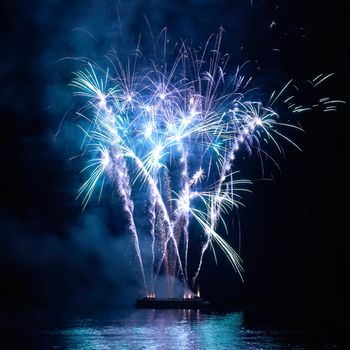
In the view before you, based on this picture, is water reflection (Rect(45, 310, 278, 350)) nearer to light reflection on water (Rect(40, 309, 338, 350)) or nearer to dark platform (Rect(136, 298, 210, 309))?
light reflection on water (Rect(40, 309, 338, 350))

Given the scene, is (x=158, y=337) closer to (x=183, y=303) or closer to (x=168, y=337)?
(x=168, y=337)

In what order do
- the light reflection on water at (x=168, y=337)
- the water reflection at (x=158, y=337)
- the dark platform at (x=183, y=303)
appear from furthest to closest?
the dark platform at (x=183, y=303)
the water reflection at (x=158, y=337)
the light reflection on water at (x=168, y=337)

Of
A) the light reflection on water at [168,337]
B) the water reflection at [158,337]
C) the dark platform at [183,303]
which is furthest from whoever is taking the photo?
the dark platform at [183,303]

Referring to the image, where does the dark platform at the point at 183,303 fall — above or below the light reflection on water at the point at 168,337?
above

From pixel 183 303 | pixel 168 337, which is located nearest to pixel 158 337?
pixel 168 337

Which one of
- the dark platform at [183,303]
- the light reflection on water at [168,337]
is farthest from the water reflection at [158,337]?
the dark platform at [183,303]

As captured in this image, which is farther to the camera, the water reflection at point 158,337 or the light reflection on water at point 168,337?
the water reflection at point 158,337

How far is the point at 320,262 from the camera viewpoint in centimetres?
5225

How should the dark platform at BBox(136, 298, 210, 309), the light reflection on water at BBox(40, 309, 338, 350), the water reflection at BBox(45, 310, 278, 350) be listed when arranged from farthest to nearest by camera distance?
the dark platform at BBox(136, 298, 210, 309) → the water reflection at BBox(45, 310, 278, 350) → the light reflection on water at BBox(40, 309, 338, 350)

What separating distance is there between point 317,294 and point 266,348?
1241 inches

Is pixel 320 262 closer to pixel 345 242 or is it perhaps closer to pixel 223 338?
pixel 345 242

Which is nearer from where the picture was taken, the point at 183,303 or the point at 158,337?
the point at 158,337

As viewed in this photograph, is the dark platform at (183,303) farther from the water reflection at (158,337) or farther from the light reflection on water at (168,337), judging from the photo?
the light reflection on water at (168,337)

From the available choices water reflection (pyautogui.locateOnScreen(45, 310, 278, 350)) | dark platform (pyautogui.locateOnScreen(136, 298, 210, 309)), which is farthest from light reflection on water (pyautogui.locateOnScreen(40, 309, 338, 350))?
dark platform (pyautogui.locateOnScreen(136, 298, 210, 309))
